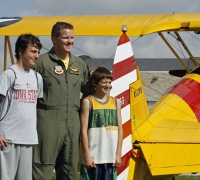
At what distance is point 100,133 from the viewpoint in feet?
13.8

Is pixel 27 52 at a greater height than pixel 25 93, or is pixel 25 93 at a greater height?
pixel 27 52

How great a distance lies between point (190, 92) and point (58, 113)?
8.42 ft

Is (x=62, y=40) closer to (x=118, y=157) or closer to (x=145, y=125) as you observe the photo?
(x=118, y=157)

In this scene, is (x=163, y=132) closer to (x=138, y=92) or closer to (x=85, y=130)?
(x=138, y=92)

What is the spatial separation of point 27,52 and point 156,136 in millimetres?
1529

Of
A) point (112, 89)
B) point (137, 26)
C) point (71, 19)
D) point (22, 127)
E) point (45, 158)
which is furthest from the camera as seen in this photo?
point (71, 19)

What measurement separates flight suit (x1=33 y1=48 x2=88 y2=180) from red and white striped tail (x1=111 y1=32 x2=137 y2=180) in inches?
22.2

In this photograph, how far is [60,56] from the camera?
4211 mm

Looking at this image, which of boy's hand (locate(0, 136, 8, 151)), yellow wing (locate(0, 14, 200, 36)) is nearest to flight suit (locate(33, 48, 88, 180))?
boy's hand (locate(0, 136, 8, 151))

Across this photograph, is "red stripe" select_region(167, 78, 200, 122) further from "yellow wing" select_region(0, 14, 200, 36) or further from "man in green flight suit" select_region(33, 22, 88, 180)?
"man in green flight suit" select_region(33, 22, 88, 180)

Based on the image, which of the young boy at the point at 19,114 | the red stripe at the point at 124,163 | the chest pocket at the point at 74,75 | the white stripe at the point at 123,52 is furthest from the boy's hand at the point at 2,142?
the white stripe at the point at 123,52

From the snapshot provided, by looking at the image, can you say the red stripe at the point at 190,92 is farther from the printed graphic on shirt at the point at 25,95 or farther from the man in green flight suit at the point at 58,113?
the printed graphic on shirt at the point at 25,95

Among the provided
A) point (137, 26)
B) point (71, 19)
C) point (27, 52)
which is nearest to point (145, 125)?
point (27, 52)

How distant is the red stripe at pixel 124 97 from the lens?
4.78 meters
